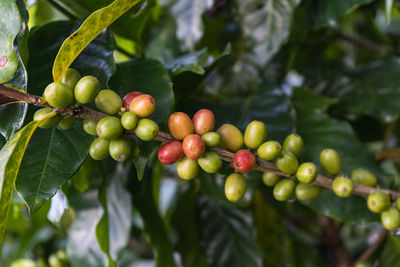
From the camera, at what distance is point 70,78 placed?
1.45ft

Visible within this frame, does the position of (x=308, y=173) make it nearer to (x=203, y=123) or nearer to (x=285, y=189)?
(x=285, y=189)

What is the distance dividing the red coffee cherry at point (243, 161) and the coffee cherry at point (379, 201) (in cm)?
20

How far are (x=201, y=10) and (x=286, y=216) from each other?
63 cm

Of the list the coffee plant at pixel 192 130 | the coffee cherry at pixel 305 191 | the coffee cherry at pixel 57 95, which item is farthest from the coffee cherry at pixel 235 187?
the coffee cherry at pixel 57 95

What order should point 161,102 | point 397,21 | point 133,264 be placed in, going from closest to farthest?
1. point 161,102
2. point 133,264
3. point 397,21

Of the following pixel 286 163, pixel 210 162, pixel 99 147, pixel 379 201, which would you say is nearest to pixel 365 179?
pixel 379 201

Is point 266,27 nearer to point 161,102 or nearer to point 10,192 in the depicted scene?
point 161,102

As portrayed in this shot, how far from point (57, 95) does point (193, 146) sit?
15 cm

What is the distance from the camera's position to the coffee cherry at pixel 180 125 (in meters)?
0.44

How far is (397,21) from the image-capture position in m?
1.63

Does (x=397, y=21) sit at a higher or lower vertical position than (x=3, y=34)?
lower

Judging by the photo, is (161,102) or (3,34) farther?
(161,102)

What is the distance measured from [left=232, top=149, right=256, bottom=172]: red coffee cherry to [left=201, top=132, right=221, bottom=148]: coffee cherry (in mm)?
32

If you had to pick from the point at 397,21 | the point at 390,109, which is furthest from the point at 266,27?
the point at 397,21
